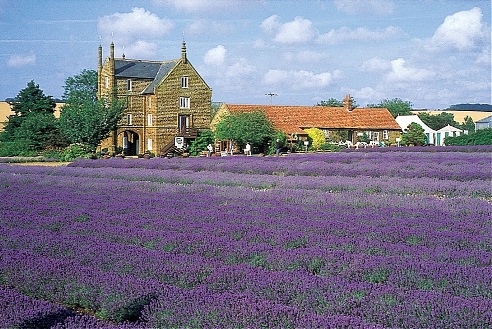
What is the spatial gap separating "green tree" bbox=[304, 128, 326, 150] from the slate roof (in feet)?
45.5

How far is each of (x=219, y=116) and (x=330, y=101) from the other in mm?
43547

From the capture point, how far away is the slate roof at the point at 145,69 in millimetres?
53050

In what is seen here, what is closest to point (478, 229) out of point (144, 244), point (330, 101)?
point (144, 244)

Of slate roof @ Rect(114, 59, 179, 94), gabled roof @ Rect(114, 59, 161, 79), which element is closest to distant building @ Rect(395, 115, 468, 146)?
slate roof @ Rect(114, 59, 179, 94)

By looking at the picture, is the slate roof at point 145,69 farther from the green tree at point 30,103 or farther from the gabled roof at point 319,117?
the green tree at point 30,103

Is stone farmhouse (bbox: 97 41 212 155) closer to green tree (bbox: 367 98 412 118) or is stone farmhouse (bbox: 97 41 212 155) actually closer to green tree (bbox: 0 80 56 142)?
green tree (bbox: 0 80 56 142)

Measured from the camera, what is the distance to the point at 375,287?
6148 mm

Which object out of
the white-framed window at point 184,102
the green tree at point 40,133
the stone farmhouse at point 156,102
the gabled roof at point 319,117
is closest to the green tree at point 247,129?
the stone farmhouse at point 156,102

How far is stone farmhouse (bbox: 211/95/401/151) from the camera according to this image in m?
59.7

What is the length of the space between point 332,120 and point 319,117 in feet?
4.48

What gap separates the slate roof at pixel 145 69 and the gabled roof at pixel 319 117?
789 cm

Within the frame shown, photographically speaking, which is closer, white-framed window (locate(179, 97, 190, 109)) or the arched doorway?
white-framed window (locate(179, 97, 190, 109))

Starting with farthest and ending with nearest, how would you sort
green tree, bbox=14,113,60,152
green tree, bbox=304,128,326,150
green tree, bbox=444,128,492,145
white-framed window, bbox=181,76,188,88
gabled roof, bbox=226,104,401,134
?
gabled roof, bbox=226,104,401,134
green tree, bbox=304,128,326,150
green tree, bbox=444,128,492,145
white-framed window, bbox=181,76,188,88
green tree, bbox=14,113,60,152

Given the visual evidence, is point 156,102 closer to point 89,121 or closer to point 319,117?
point 89,121
